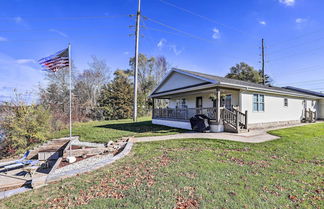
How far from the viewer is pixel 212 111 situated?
33.1 feet

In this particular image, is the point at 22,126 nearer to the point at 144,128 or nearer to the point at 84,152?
the point at 84,152

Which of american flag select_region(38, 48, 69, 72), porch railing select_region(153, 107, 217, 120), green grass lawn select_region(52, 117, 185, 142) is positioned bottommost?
green grass lawn select_region(52, 117, 185, 142)

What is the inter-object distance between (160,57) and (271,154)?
30753 mm

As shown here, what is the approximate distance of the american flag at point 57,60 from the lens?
5970mm

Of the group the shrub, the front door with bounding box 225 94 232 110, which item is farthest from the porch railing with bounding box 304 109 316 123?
the shrub

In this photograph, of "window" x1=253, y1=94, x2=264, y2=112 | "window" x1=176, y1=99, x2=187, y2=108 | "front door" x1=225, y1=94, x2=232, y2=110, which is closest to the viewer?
"window" x1=253, y1=94, x2=264, y2=112

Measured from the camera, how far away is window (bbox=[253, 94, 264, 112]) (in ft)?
37.0

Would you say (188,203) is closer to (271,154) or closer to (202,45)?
(271,154)

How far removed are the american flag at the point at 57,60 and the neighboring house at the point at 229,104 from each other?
297 inches

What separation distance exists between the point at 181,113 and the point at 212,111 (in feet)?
9.06

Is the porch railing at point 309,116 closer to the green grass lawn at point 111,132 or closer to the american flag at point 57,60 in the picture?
the green grass lawn at point 111,132

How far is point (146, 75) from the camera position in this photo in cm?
3250

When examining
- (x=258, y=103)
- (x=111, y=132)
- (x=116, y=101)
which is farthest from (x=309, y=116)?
(x=116, y=101)

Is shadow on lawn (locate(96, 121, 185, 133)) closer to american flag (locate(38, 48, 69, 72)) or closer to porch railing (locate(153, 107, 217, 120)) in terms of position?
porch railing (locate(153, 107, 217, 120))
